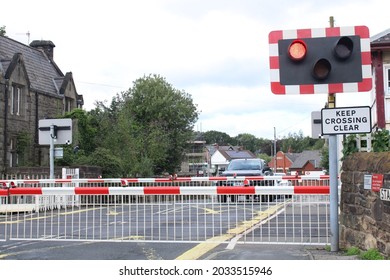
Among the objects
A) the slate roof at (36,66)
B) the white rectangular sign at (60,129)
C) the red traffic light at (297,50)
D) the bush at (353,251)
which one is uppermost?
the slate roof at (36,66)

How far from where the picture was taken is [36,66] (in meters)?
37.3

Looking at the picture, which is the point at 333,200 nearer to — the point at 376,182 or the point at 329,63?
the point at 376,182

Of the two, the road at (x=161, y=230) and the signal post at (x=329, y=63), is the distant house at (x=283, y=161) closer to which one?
the road at (x=161, y=230)

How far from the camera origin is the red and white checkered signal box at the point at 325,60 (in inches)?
290

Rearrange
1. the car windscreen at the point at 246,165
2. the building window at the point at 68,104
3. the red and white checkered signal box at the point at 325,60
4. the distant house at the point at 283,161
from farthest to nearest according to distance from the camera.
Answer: the distant house at the point at 283,161, the building window at the point at 68,104, the car windscreen at the point at 246,165, the red and white checkered signal box at the point at 325,60

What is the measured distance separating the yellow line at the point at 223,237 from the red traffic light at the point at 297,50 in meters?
2.72

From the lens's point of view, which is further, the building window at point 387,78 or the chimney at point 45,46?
the chimney at point 45,46

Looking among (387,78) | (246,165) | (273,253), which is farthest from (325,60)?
(387,78)

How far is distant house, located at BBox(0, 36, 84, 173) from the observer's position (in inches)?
1173

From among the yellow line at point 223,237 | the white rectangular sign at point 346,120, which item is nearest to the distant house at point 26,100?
the yellow line at point 223,237

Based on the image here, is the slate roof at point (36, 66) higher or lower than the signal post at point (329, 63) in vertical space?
higher

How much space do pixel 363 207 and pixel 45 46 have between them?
1495 inches

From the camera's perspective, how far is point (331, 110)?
7387mm

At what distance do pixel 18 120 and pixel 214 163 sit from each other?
10158 centimetres
